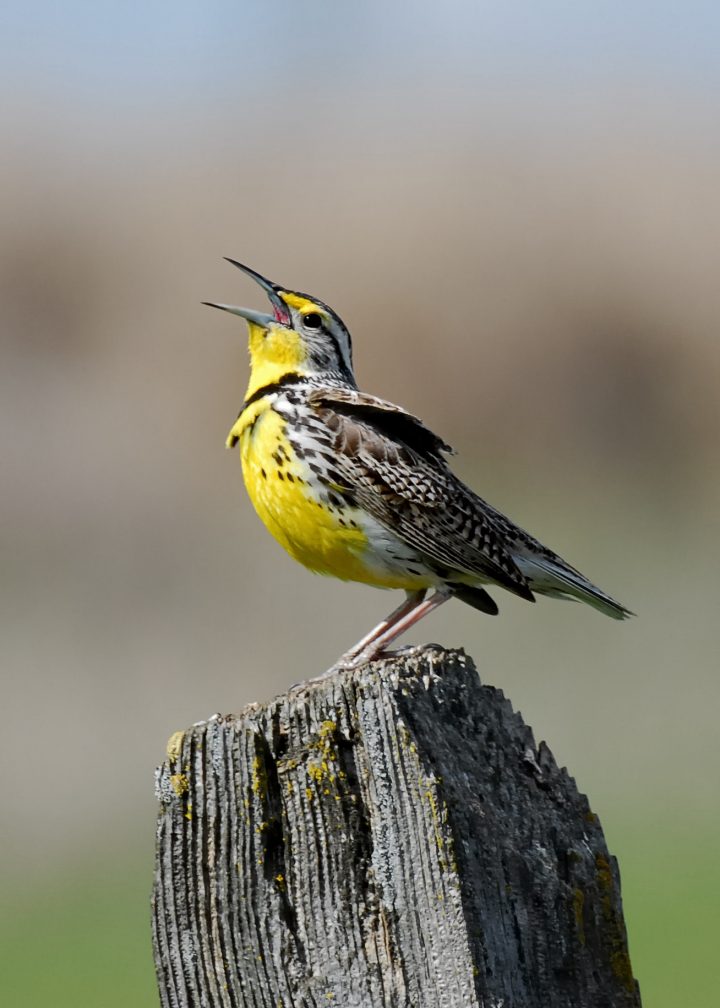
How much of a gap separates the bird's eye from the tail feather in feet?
3.46

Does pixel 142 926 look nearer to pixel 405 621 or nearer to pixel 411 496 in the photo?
pixel 405 621

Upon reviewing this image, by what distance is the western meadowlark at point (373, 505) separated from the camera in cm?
543

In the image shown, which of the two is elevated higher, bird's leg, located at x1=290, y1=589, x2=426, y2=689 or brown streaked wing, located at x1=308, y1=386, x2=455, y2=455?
brown streaked wing, located at x1=308, y1=386, x2=455, y2=455

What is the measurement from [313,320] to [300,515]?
3.58 ft

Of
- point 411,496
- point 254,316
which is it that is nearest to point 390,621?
point 411,496

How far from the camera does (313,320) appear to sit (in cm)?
626

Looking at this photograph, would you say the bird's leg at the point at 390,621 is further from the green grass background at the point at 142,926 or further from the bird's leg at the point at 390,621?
the green grass background at the point at 142,926

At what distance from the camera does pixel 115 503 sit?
18.1 metres

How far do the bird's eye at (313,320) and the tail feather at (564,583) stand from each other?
1.05 meters

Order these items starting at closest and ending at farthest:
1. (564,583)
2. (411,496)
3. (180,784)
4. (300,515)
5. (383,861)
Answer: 1. (383,861)
2. (180,784)
3. (300,515)
4. (411,496)
5. (564,583)

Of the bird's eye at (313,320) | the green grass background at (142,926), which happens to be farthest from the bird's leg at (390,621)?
the green grass background at (142,926)

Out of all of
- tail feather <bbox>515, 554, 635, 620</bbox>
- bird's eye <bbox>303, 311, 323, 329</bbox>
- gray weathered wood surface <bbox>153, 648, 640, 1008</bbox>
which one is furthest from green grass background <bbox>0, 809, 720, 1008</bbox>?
gray weathered wood surface <bbox>153, 648, 640, 1008</bbox>

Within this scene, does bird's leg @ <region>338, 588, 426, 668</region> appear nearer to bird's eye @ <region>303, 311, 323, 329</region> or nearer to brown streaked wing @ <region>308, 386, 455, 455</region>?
brown streaked wing @ <region>308, 386, 455, 455</region>

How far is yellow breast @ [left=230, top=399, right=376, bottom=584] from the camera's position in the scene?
5.40 meters
